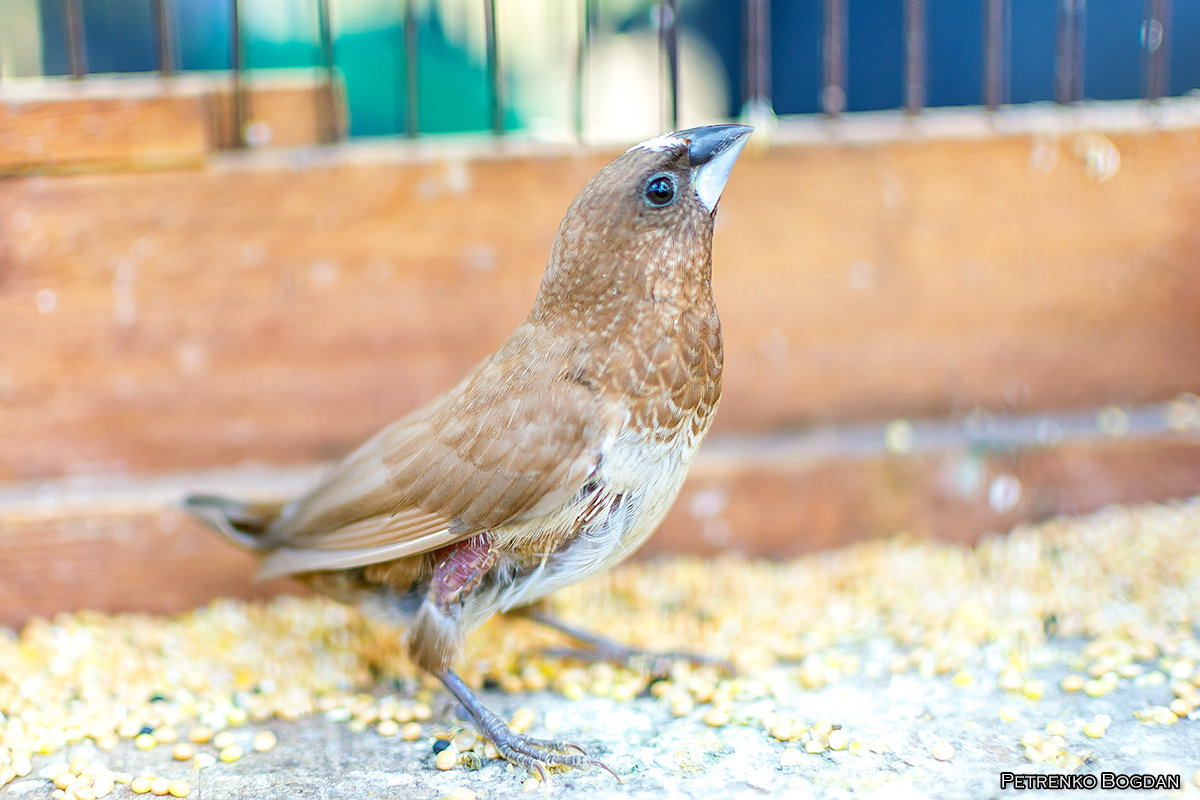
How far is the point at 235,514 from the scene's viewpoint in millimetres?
2521

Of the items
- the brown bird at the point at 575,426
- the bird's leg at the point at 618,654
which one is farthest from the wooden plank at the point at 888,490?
the brown bird at the point at 575,426

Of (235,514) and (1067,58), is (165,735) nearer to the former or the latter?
(235,514)

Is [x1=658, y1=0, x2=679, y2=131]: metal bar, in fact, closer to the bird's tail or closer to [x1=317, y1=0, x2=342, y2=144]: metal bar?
[x1=317, y1=0, x2=342, y2=144]: metal bar

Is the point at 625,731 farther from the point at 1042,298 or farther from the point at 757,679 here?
the point at 1042,298

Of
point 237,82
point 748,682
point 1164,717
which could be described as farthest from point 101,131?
point 1164,717

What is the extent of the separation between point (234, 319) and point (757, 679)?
1.76 meters

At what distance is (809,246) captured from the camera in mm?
3041

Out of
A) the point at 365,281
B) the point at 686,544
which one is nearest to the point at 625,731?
the point at 686,544

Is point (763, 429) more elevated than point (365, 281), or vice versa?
point (365, 281)

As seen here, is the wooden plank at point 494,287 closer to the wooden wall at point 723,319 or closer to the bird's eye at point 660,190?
the wooden wall at point 723,319

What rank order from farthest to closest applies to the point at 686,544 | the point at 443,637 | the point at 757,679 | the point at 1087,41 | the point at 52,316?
1. the point at 1087,41
2. the point at 686,544
3. the point at 52,316
4. the point at 757,679
5. the point at 443,637

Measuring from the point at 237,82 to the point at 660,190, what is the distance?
1.57 m

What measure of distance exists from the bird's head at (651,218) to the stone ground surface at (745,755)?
0.95m

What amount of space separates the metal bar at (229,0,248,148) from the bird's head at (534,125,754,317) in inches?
55.5
